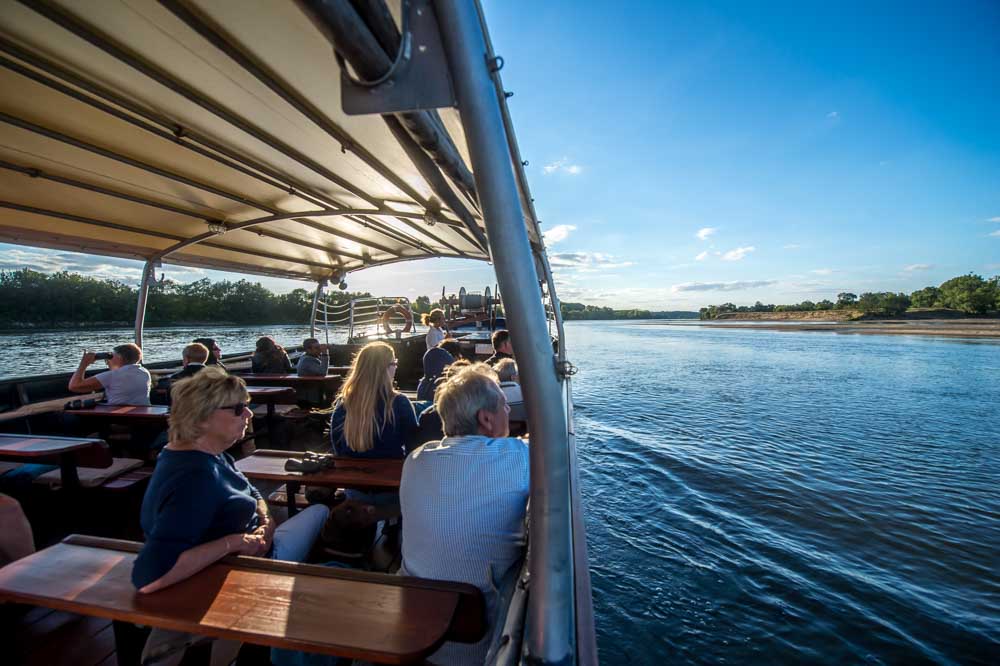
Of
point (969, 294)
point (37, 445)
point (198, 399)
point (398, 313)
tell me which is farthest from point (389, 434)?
point (969, 294)

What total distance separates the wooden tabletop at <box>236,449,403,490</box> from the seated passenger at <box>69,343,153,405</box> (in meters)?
2.59

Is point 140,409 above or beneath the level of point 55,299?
beneath

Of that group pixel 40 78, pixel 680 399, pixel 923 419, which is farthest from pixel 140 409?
pixel 923 419

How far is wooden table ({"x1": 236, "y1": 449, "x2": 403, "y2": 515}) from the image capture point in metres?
2.16

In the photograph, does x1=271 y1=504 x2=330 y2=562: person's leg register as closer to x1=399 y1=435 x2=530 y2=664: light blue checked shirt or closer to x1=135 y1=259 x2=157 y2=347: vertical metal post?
x1=399 y1=435 x2=530 y2=664: light blue checked shirt

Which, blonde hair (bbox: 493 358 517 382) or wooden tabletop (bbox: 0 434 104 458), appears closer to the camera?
wooden tabletop (bbox: 0 434 104 458)

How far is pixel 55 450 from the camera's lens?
2.47m

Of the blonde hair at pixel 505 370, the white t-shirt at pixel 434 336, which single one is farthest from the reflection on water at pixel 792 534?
the white t-shirt at pixel 434 336

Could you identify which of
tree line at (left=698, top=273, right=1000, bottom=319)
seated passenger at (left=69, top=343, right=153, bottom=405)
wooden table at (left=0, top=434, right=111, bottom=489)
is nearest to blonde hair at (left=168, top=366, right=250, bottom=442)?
wooden table at (left=0, top=434, right=111, bottom=489)

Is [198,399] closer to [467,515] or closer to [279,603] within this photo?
[279,603]

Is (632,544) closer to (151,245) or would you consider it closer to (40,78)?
(40,78)

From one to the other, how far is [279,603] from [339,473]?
1.05m

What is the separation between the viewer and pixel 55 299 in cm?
2445

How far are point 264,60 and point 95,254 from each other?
234 inches
